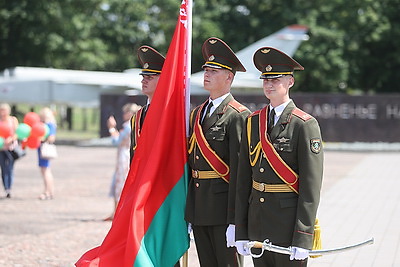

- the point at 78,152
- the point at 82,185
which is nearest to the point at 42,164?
the point at 82,185

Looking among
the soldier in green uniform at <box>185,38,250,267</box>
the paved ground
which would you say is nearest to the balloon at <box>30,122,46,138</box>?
the paved ground

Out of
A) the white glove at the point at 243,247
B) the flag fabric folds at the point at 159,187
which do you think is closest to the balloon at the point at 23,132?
the flag fabric folds at the point at 159,187

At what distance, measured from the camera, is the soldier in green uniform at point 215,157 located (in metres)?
5.21

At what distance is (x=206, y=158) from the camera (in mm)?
5227

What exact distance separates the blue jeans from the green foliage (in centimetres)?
3229

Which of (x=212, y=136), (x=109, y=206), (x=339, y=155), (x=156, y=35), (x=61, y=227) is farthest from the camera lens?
(x=156, y=35)

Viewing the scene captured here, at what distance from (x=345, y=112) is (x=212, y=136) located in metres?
23.9

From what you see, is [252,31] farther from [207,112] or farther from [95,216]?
[207,112]

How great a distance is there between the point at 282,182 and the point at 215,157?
64 centimetres

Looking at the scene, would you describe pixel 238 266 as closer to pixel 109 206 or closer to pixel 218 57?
pixel 218 57

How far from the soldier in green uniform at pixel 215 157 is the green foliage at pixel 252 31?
39.8 metres

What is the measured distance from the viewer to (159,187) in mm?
5484

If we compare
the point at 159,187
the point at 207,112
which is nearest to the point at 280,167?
the point at 207,112

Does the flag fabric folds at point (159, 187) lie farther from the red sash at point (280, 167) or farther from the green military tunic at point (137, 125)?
the red sash at point (280, 167)
